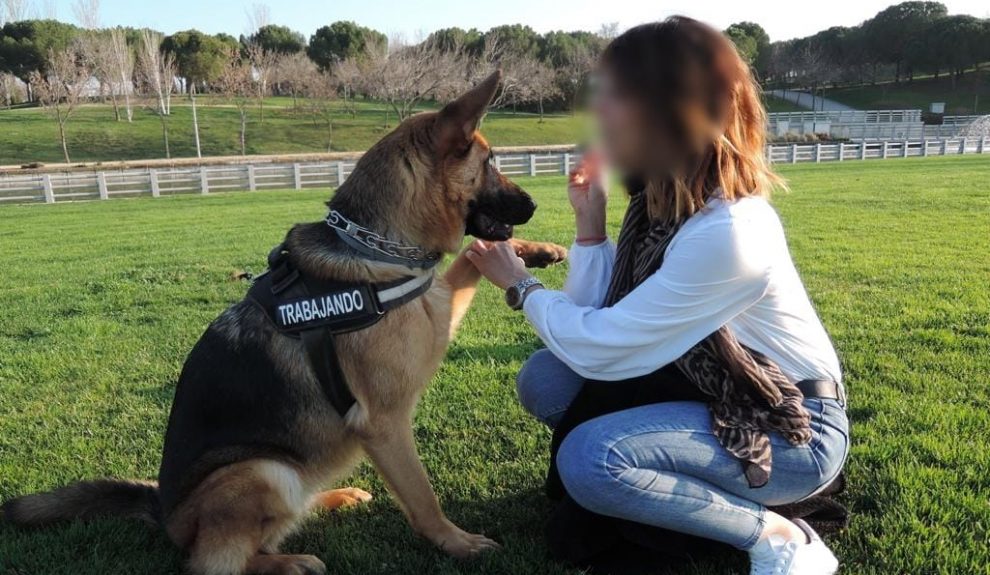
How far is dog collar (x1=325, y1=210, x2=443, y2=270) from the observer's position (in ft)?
9.59

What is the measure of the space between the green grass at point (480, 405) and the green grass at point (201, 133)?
128 ft

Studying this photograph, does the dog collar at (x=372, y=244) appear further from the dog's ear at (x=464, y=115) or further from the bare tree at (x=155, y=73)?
the bare tree at (x=155, y=73)

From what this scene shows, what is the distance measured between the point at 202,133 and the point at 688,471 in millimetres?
55515

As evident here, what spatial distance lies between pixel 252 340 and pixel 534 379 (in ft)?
4.33

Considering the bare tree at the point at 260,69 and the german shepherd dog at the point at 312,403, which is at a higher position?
the bare tree at the point at 260,69

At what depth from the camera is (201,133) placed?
5175 cm

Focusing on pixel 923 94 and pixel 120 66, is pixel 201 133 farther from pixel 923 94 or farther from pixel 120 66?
pixel 923 94

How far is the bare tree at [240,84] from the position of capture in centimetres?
5028

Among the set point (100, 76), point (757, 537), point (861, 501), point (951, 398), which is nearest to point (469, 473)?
point (757, 537)

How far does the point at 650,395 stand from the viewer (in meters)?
2.70

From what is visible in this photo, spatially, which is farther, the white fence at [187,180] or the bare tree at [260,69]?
the bare tree at [260,69]

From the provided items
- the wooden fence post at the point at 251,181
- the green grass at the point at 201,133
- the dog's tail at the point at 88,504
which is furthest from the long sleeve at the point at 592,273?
the green grass at the point at 201,133

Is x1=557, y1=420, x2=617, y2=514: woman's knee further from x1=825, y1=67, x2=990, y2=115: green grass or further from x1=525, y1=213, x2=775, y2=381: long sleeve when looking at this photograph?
x1=825, y1=67, x2=990, y2=115: green grass

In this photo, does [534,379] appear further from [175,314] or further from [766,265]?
[175,314]
